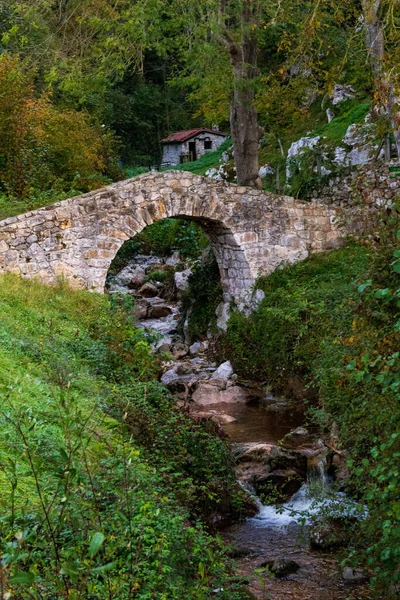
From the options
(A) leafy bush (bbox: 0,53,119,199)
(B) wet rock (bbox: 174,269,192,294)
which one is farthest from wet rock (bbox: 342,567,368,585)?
(B) wet rock (bbox: 174,269,192,294)

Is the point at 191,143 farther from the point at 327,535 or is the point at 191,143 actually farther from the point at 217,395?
the point at 327,535

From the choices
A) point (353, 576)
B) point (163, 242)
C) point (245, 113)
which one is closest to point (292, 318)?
point (245, 113)

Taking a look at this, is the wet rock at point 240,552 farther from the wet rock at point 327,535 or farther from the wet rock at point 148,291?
the wet rock at point 148,291

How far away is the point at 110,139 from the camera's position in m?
25.5

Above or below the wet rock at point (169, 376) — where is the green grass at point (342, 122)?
above

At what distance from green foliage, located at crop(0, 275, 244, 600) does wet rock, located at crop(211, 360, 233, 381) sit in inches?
81.2

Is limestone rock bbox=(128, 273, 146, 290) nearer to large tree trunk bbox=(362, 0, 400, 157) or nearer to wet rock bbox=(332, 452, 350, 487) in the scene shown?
large tree trunk bbox=(362, 0, 400, 157)

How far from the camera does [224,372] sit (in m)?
13.5

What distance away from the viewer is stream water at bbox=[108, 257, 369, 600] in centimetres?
657

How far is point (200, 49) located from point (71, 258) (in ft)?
14.8

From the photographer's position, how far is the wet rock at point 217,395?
40.2 feet

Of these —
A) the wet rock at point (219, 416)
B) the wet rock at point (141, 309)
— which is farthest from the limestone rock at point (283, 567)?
the wet rock at point (141, 309)

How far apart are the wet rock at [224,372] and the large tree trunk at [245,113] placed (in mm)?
4155

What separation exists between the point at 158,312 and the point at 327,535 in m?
11.3
